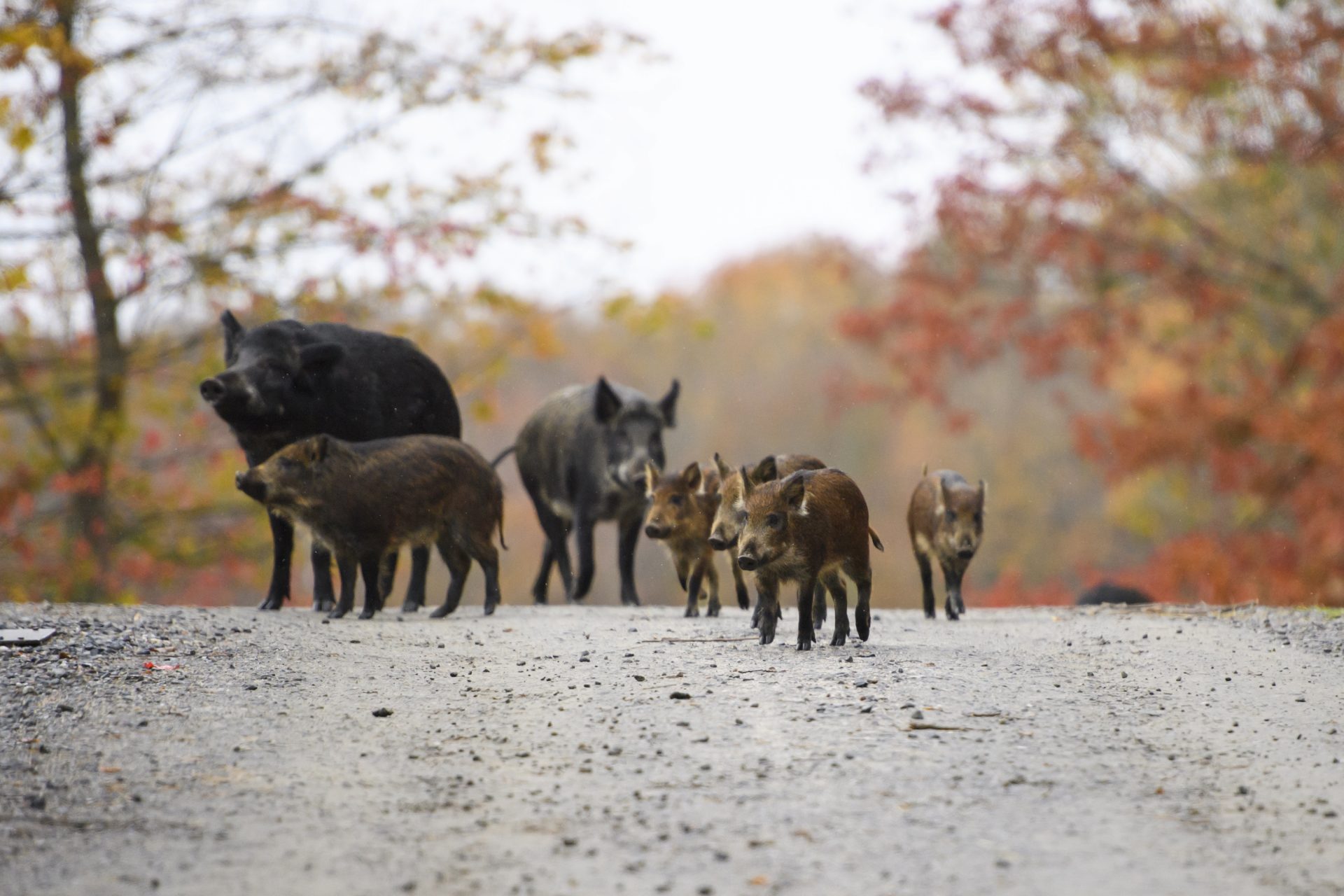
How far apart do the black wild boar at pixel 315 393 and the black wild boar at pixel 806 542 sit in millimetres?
3255

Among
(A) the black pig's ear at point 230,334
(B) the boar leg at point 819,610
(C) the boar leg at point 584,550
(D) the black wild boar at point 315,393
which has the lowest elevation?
(B) the boar leg at point 819,610

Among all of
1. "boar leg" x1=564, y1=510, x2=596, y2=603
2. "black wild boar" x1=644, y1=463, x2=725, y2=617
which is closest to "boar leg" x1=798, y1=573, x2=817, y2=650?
"black wild boar" x1=644, y1=463, x2=725, y2=617

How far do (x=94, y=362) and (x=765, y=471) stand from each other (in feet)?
22.9

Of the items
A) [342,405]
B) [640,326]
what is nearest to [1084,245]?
[640,326]

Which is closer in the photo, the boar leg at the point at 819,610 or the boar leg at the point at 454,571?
the boar leg at the point at 819,610

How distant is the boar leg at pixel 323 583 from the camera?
9102 millimetres

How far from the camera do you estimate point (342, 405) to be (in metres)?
9.49

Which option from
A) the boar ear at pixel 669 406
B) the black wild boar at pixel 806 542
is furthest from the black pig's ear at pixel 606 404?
the black wild boar at pixel 806 542

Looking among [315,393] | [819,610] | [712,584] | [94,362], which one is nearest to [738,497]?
[819,610]

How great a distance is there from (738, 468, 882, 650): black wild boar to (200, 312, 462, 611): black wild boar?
3.25 metres

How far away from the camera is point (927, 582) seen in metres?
9.49

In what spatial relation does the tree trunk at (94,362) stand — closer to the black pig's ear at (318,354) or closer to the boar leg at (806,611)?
the black pig's ear at (318,354)

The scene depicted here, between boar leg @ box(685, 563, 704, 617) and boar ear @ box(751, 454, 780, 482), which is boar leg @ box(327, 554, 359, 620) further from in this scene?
boar ear @ box(751, 454, 780, 482)

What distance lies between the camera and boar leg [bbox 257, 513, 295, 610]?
912 centimetres
